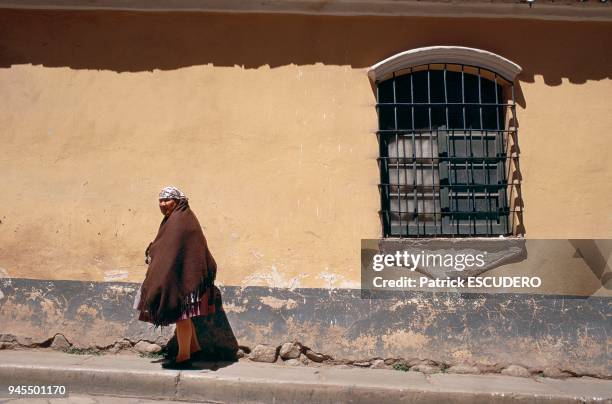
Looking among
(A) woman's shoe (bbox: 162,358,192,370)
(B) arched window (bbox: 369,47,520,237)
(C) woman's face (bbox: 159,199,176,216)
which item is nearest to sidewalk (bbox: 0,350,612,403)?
(A) woman's shoe (bbox: 162,358,192,370)

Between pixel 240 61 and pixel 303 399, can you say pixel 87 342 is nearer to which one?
pixel 303 399

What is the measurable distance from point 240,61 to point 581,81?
3.34 metres

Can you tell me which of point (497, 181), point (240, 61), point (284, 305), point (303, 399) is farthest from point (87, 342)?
point (497, 181)

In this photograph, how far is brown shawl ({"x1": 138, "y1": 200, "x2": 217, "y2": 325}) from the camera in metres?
4.33

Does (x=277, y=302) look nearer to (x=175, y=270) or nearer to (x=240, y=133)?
(x=175, y=270)

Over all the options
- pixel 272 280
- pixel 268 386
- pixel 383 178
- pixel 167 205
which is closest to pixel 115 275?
pixel 167 205

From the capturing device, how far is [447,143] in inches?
207

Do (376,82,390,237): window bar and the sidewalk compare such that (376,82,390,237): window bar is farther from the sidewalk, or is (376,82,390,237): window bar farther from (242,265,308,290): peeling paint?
the sidewalk

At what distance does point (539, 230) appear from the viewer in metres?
5.04

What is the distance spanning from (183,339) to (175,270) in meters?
0.64

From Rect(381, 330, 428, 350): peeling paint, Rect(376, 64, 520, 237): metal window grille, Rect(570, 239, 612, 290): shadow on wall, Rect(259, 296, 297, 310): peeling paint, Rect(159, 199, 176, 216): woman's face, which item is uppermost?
Rect(376, 64, 520, 237): metal window grille

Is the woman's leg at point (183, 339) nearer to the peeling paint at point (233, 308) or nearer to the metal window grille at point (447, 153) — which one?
the peeling paint at point (233, 308)

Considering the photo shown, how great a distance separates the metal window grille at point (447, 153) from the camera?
17.0 ft

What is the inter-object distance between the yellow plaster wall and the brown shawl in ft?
1.68
